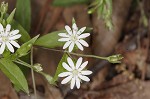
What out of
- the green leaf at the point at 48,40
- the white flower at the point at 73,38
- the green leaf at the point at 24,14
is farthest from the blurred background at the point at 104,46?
the white flower at the point at 73,38

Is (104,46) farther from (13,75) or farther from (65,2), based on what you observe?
(13,75)

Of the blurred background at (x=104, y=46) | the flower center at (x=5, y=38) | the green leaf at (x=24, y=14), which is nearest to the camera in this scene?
the flower center at (x=5, y=38)

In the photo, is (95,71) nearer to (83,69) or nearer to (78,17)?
(78,17)

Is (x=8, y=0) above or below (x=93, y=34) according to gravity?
above

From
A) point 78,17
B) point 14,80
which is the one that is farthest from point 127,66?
point 14,80

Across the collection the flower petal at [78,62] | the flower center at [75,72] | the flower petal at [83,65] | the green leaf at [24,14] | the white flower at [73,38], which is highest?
the green leaf at [24,14]

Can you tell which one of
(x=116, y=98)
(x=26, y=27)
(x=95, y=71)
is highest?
(x=26, y=27)

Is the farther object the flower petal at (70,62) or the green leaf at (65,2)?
the green leaf at (65,2)

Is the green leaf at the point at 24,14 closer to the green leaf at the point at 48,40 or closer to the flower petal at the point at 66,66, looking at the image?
the green leaf at the point at 48,40
